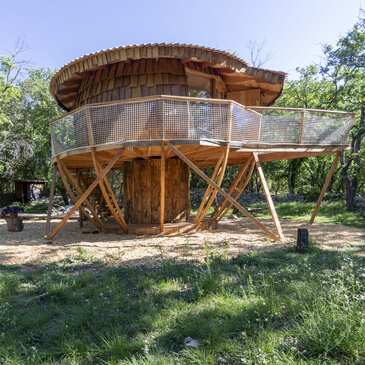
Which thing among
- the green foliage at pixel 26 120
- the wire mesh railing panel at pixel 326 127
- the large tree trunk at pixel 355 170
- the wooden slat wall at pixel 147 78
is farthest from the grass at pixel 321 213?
the green foliage at pixel 26 120

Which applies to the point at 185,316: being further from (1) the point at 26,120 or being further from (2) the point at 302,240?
(1) the point at 26,120

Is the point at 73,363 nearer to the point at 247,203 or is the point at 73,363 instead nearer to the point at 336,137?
the point at 336,137

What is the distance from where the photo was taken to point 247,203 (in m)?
23.6

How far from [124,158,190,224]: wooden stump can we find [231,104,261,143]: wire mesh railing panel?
2.65 meters

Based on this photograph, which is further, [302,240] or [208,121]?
[208,121]

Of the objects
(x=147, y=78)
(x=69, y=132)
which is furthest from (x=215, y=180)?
(x=69, y=132)

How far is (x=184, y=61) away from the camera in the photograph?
9.90 meters

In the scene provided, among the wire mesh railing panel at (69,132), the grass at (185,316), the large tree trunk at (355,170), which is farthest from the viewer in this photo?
the large tree trunk at (355,170)

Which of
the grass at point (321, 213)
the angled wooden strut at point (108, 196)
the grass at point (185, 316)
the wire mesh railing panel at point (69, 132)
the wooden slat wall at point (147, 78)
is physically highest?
the wooden slat wall at point (147, 78)

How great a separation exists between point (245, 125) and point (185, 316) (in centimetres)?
671

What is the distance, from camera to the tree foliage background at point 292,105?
17100 millimetres

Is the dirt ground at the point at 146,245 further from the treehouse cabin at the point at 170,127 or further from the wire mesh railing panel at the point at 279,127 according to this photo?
the wire mesh railing panel at the point at 279,127

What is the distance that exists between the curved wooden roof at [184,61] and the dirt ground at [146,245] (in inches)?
196

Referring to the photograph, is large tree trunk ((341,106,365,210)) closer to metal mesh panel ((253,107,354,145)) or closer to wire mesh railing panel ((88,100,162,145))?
metal mesh panel ((253,107,354,145))
